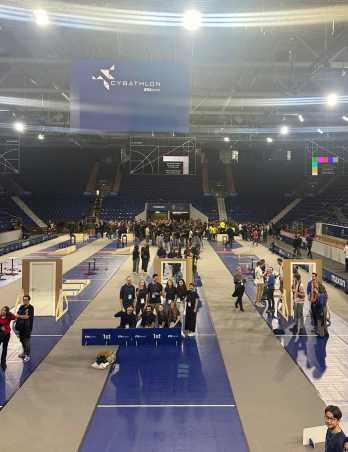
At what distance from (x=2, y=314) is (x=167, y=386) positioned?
3.57m

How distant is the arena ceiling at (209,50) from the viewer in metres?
14.9

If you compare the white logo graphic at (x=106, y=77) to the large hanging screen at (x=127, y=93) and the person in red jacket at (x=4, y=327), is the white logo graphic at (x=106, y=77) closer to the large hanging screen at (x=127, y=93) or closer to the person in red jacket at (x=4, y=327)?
the large hanging screen at (x=127, y=93)

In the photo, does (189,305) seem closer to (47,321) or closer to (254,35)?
(47,321)

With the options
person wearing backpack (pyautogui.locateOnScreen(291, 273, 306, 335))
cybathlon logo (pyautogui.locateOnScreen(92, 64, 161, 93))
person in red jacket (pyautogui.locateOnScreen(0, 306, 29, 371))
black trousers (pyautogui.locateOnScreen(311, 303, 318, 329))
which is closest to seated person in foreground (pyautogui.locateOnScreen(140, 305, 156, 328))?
person in red jacket (pyautogui.locateOnScreen(0, 306, 29, 371))

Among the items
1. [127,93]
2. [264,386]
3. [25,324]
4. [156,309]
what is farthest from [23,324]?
[127,93]

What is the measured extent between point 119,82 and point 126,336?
642 centimetres

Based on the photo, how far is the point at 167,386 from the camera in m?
8.94

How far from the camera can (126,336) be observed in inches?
451

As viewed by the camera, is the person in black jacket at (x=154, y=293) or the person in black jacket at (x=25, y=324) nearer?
the person in black jacket at (x=25, y=324)

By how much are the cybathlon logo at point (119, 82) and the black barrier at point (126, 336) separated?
6090 mm

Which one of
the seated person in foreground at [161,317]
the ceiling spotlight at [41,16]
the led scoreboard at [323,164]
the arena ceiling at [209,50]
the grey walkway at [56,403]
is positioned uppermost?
the arena ceiling at [209,50]

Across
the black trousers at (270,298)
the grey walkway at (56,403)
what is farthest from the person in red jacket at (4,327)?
the black trousers at (270,298)

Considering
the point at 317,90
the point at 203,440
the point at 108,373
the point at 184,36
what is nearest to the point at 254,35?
the point at 184,36

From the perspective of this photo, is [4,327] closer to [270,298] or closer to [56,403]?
[56,403]
